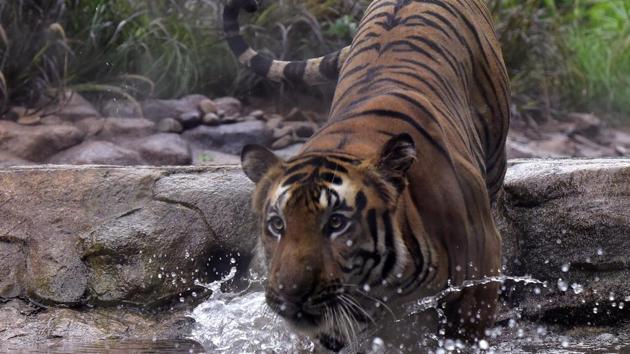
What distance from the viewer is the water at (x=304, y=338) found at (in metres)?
3.64

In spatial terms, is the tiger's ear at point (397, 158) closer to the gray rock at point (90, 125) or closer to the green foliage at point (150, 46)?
the gray rock at point (90, 125)

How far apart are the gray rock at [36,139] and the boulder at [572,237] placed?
342 cm

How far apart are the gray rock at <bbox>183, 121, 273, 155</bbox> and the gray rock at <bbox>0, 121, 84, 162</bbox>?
2.70 ft

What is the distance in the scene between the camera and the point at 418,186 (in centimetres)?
335

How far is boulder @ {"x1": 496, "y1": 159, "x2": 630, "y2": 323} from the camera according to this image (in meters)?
4.62

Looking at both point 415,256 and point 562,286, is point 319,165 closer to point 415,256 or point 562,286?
point 415,256

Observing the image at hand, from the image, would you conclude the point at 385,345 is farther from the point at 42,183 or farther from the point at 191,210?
the point at 42,183

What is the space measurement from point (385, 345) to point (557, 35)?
21.4 ft

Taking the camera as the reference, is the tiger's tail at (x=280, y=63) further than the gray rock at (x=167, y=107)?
No

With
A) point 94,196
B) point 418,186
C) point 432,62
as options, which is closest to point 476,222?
point 418,186

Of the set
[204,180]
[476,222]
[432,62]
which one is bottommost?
[204,180]

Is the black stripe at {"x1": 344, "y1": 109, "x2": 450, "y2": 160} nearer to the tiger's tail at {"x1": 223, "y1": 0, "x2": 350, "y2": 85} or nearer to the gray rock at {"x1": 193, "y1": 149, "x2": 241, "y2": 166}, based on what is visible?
the tiger's tail at {"x1": 223, "y1": 0, "x2": 350, "y2": 85}

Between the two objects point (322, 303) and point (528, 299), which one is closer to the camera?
point (322, 303)

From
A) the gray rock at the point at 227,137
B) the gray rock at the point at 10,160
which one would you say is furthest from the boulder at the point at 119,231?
the gray rock at the point at 227,137
